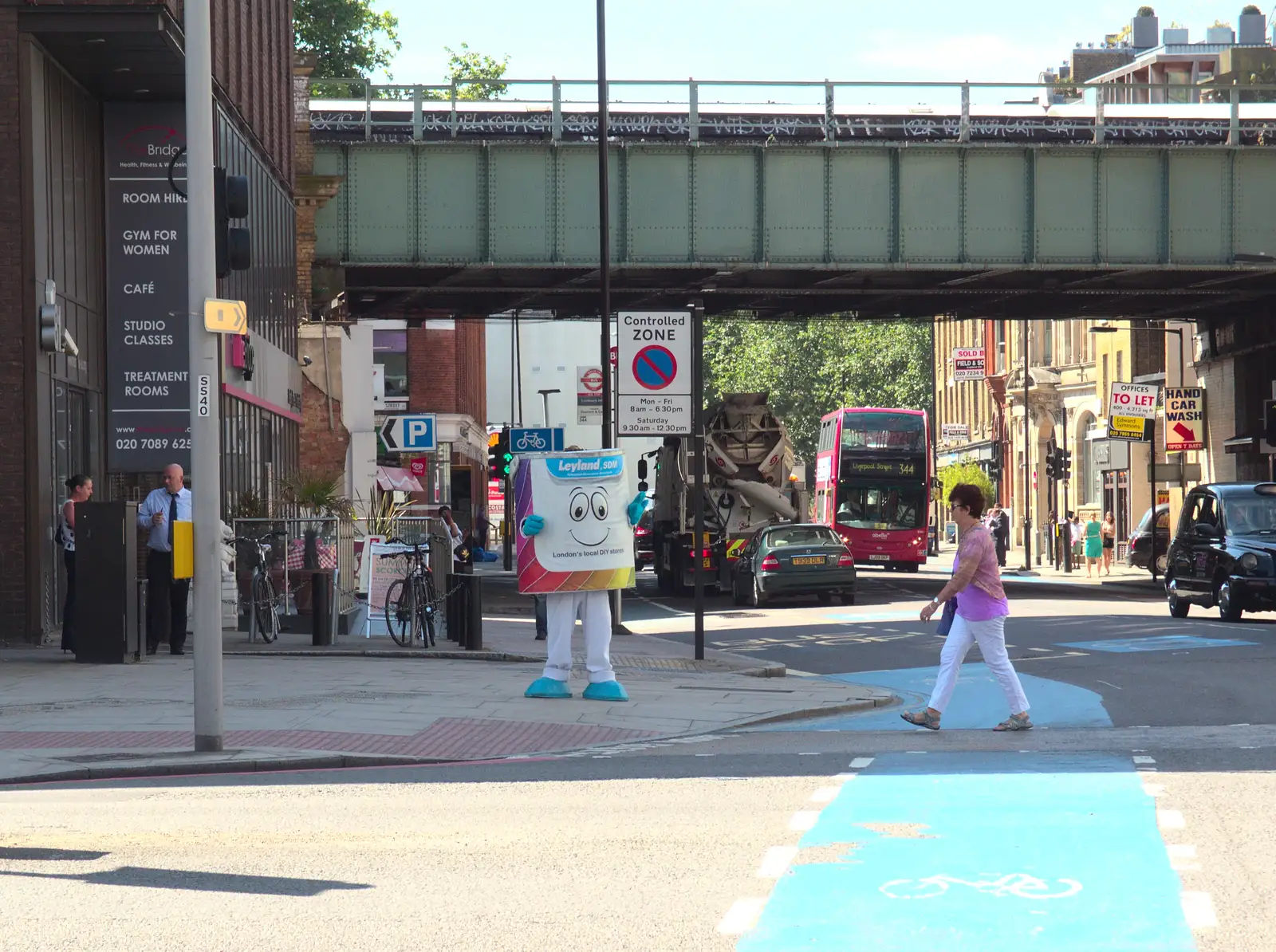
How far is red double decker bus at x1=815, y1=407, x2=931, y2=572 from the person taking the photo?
49.8 m

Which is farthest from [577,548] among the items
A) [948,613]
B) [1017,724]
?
[1017,724]

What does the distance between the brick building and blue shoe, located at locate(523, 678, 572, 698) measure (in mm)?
5844

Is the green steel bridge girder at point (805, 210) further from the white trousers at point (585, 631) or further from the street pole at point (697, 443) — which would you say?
the white trousers at point (585, 631)

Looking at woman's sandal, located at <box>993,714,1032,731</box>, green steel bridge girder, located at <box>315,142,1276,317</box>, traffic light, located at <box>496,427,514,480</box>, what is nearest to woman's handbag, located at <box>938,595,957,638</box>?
woman's sandal, located at <box>993,714,1032,731</box>

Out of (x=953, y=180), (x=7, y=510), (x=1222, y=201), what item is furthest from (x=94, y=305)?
(x=1222, y=201)

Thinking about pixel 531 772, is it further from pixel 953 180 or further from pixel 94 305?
pixel 953 180

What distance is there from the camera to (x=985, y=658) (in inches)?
510

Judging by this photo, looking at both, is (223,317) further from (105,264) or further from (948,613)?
(105,264)

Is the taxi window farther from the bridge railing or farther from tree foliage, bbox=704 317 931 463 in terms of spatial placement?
tree foliage, bbox=704 317 931 463

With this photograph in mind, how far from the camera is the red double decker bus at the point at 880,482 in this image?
49.8 m

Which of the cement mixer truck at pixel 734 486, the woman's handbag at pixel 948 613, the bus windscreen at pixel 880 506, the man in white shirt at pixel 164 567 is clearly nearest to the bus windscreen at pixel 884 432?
the bus windscreen at pixel 880 506

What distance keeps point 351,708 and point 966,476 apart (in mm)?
67613

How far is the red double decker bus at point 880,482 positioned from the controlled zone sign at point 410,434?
15393 mm

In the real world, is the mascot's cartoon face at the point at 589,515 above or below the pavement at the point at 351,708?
above
